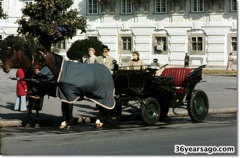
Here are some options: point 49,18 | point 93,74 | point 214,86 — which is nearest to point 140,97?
point 93,74

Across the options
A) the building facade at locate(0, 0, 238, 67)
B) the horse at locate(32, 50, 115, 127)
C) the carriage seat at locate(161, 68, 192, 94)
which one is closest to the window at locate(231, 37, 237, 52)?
the building facade at locate(0, 0, 238, 67)

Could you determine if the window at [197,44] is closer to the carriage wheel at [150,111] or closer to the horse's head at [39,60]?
the carriage wheel at [150,111]

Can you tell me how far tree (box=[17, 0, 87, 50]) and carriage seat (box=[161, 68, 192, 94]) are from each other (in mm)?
37648

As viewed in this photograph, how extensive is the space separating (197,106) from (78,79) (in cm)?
385

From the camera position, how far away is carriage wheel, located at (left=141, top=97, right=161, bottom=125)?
1827cm

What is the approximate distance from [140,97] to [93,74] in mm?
1926

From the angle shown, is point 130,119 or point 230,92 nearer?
point 130,119

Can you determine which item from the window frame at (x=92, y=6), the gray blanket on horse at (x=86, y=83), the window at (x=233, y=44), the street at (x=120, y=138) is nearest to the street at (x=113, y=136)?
the street at (x=120, y=138)

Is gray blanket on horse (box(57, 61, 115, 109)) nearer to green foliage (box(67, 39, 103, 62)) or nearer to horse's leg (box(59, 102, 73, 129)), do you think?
horse's leg (box(59, 102, 73, 129))

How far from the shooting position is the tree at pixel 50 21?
188 ft

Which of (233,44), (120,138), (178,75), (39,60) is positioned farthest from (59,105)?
(233,44)

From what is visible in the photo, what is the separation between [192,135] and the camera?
51.4 ft

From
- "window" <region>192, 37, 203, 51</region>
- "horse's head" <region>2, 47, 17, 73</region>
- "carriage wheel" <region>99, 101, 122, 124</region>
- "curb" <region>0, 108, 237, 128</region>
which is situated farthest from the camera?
"window" <region>192, 37, 203, 51</region>

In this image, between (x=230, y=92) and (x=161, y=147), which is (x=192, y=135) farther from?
(x=230, y=92)
